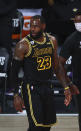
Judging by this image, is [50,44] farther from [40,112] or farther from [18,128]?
[18,128]

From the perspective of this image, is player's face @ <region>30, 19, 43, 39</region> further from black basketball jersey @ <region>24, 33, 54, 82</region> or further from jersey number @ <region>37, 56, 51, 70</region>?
jersey number @ <region>37, 56, 51, 70</region>

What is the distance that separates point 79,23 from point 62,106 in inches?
122

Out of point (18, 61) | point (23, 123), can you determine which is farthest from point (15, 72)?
point (23, 123)

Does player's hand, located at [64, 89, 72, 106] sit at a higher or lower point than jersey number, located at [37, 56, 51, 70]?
lower

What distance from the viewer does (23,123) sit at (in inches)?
256

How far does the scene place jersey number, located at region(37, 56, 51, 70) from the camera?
15.1 feet

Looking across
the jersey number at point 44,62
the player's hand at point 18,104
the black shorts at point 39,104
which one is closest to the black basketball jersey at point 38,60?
the jersey number at point 44,62

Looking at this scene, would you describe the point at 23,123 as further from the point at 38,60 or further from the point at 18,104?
the point at 38,60

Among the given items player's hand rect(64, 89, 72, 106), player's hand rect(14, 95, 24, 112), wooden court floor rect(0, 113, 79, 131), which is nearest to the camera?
player's hand rect(14, 95, 24, 112)

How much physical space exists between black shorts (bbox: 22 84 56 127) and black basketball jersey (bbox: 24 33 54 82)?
4.1 inches

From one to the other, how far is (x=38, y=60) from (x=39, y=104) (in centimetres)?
48

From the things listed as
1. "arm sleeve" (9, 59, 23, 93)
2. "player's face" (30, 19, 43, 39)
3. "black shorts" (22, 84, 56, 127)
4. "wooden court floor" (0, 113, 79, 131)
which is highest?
"player's face" (30, 19, 43, 39)

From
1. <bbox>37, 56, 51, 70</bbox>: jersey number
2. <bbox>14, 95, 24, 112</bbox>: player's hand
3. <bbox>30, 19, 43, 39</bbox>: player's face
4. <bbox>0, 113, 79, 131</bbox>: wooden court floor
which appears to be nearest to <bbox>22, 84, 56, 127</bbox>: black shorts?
<bbox>14, 95, 24, 112</bbox>: player's hand

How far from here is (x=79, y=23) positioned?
15.9 feet
